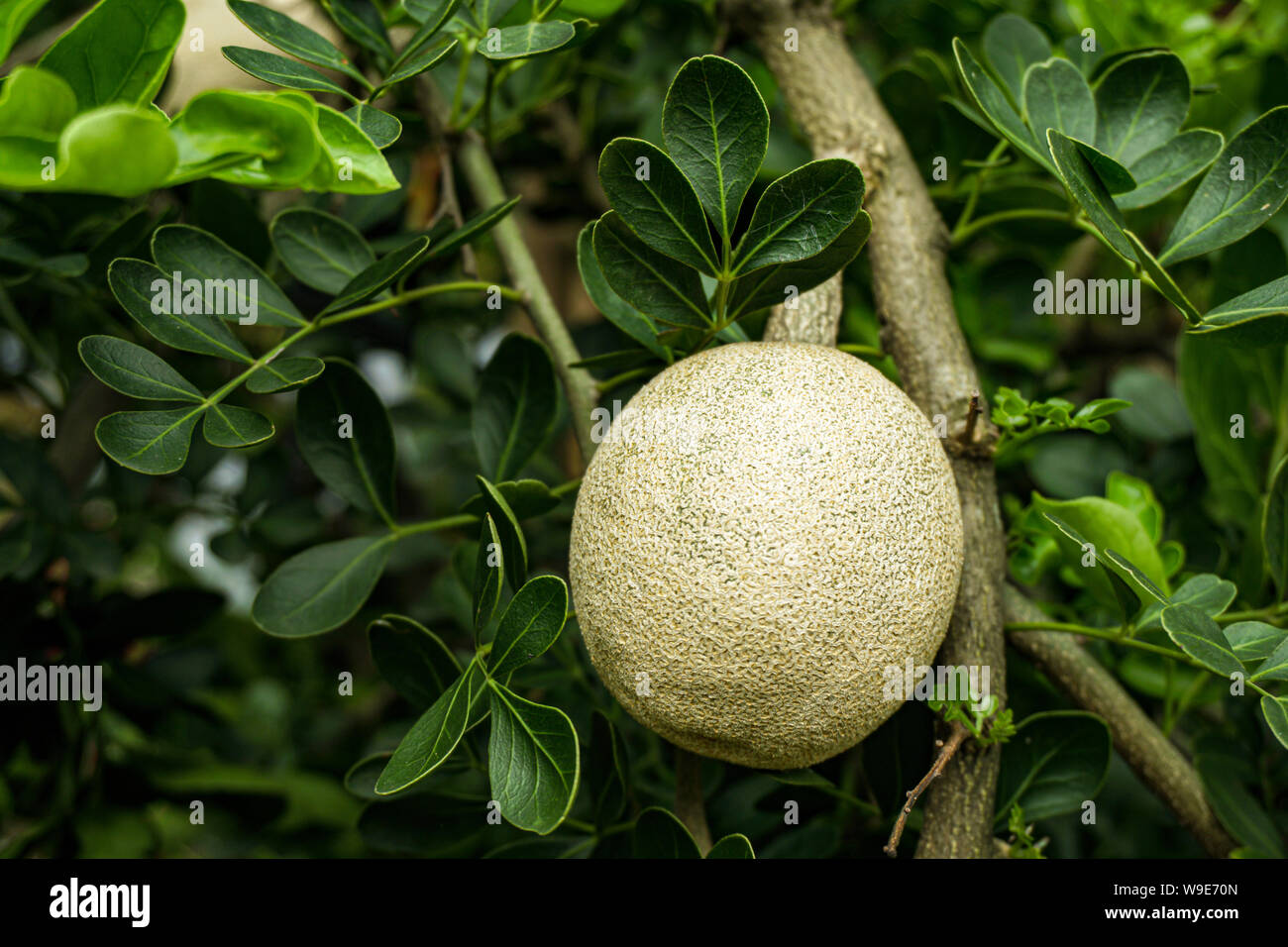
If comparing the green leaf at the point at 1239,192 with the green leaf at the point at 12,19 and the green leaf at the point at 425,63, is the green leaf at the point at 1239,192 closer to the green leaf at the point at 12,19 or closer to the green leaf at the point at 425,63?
the green leaf at the point at 425,63

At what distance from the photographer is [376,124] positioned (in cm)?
57

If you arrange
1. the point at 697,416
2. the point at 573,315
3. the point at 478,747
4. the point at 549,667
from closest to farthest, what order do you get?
1. the point at 697,416
2. the point at 478,747
3. the point at 549,667
4. the point at 573,315

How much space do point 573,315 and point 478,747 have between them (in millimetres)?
1330

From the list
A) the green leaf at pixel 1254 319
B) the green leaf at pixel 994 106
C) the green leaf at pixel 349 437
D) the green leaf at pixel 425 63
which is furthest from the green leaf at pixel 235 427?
the green leaf at pixel 1254 319

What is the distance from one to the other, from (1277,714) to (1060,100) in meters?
0.44

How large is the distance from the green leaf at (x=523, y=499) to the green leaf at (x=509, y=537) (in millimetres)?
49

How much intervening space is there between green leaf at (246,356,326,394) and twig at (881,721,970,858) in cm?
45

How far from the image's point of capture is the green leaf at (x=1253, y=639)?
1.90 feet

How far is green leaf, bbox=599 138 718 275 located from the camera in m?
0.54

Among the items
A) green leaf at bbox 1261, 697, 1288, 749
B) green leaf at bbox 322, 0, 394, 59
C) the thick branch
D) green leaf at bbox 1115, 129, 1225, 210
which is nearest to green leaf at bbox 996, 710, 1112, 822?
the thick branch
